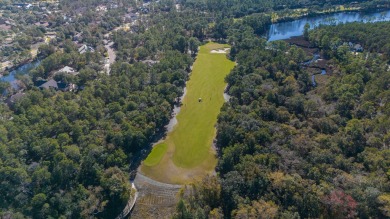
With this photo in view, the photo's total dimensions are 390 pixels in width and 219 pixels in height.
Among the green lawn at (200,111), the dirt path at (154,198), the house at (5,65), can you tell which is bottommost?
the dirt path at (154,198)

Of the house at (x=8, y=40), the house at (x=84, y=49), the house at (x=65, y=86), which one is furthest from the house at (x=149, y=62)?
the house at (x=8, y=40)

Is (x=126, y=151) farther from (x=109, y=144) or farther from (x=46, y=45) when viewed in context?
(x=46, y=45)

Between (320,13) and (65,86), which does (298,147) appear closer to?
(65,86)

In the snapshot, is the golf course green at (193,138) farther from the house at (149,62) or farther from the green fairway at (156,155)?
the house at (149,62)

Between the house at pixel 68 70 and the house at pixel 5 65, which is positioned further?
the house at pixel 5 65

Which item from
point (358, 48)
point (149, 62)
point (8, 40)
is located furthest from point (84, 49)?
point (358, 48)

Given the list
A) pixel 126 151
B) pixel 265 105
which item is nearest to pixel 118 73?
pixel 126 151
